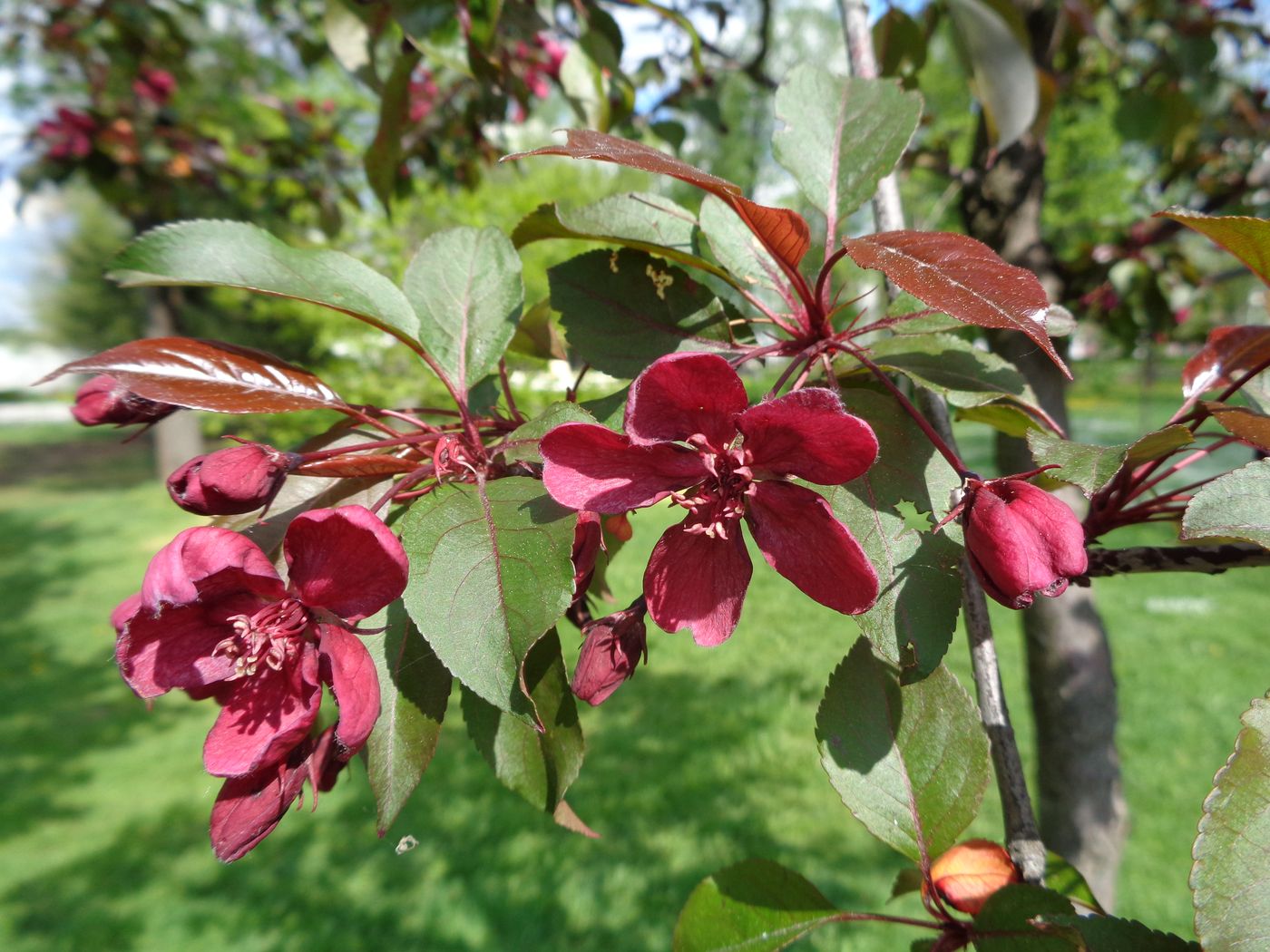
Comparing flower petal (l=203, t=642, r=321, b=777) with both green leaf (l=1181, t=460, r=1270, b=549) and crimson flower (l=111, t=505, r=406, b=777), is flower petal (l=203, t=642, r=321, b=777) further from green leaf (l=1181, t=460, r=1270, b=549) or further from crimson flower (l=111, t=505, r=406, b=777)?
green leaf (l=1181, t=460, r=1270, b=549)

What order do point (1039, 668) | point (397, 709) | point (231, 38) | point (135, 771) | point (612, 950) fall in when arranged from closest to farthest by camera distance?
point (397, 709) → point (1039, 668) → point (612, 950) → point (135, 771) → point (231, 38)

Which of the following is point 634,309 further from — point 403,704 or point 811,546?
point 403,704

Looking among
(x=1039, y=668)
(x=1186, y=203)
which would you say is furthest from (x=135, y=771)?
(x=1186, y=203)

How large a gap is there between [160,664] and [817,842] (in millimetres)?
3328

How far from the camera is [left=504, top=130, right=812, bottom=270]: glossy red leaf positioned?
62 centimetres

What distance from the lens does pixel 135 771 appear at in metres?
4.45

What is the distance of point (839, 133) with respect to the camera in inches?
38.3

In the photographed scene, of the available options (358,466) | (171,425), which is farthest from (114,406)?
(171,425)

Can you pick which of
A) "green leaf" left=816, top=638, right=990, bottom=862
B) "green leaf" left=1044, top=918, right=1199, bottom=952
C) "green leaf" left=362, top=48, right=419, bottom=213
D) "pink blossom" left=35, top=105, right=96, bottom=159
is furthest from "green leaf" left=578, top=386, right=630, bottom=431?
"pink blossom" left=35, top=105, right=96, bottom=159

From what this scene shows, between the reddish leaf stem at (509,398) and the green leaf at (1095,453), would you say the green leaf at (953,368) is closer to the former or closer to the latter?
the green leaf at (1095,453)

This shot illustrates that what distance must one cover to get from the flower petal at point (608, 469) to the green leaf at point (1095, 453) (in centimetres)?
30

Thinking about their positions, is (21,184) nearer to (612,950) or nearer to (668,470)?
(612,950)

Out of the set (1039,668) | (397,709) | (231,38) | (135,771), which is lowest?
(135,771)

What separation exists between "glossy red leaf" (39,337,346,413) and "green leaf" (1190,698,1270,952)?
0.82 metres
